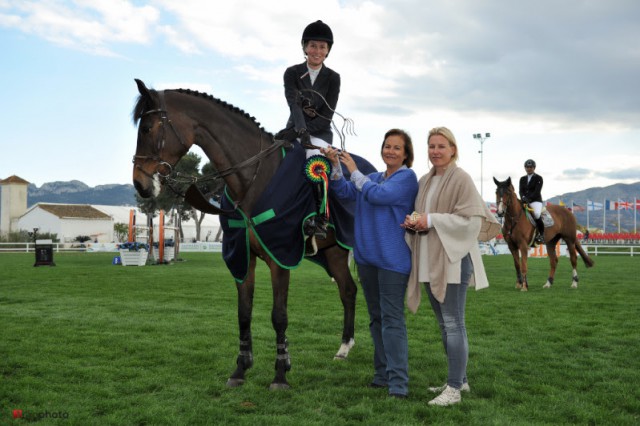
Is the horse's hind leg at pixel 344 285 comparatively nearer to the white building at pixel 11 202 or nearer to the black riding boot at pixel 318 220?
the black riding boot at pixel 318 220

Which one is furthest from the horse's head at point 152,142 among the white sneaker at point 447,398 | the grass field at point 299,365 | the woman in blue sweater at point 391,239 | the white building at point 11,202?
the white building at point 11,202

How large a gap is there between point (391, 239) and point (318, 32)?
2.28 m

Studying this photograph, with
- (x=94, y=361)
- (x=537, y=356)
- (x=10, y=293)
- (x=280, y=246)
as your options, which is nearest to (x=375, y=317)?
(x=280, y=246)

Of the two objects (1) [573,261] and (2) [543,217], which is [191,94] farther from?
(1) [573,261]

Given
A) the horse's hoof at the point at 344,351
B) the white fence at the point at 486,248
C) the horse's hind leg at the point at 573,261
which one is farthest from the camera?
the white fence at the point at 486,248

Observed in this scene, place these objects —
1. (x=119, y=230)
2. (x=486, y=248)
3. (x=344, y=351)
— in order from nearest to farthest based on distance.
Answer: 1. (x=344, y=351)
2. (x=486, y=248)
3. (x=119, y=230)

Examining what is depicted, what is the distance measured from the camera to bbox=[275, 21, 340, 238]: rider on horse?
524 centimetres

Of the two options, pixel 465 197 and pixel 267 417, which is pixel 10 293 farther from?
pixel 465 197

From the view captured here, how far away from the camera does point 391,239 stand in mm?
4586

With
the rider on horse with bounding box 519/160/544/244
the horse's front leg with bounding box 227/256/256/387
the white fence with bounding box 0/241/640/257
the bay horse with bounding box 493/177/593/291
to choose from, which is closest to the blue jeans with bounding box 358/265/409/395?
the horse's front leg with bounding box 227/256/256/387

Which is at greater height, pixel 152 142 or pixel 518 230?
pixel 152 142

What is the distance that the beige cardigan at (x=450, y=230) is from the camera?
4.29 metres

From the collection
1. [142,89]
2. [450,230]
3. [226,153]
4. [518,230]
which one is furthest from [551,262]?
[142,89]

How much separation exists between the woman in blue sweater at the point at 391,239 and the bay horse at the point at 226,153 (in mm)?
841
